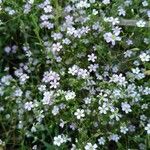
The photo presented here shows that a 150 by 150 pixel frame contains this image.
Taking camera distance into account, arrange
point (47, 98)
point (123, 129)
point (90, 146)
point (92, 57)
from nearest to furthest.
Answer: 1. point (90, 146)
2. point (123, 129)
3. point (47, 98)
4. point (92, 57)

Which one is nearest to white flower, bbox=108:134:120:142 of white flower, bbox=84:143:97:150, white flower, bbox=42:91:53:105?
white flower, bbox=84:143:97:150

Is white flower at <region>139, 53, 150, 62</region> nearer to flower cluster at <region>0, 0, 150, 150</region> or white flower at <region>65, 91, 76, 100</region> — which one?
flower cluster at <region>0, 0, 150, 150</region>

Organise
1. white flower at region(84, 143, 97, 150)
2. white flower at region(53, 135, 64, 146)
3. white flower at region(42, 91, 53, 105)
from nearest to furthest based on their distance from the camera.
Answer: white flower at region(84, 143, 97, 150)
white flower at region(53, 135, 64, 146)
white flower at region(42, 91, 53, 105)

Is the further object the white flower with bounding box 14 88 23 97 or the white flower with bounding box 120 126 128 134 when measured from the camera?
the white flower with bounding box 14 88 23 97

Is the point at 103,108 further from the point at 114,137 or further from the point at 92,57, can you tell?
the point at 92,57

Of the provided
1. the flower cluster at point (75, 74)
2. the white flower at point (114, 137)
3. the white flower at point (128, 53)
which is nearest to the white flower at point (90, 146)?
the flower cluster at point (75, 74)

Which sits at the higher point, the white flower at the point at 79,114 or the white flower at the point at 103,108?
the white flower at the point at 103,108

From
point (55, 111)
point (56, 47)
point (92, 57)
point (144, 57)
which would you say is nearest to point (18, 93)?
point (55, 111)

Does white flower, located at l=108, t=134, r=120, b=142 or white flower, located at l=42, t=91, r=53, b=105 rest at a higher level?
white flower, located at l=42, t=91, r=53, b=105

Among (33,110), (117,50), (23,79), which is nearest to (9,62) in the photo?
(23,79)

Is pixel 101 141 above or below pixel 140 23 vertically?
below

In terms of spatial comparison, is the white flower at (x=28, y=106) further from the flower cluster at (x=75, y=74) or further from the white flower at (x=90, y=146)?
the white flower at (x=90, y=146)

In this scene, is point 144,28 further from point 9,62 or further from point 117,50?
point 9,62
